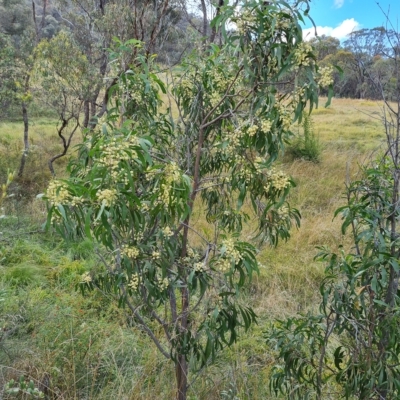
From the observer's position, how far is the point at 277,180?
1.56m

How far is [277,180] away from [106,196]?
0.71 meters

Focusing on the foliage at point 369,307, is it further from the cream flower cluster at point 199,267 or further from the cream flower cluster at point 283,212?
the cream flower cluster at point 199,267

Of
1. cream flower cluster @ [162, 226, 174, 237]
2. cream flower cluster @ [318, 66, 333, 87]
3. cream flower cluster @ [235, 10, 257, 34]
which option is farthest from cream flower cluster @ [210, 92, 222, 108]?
cream flower cluster @ [162, 226, 174, 237]

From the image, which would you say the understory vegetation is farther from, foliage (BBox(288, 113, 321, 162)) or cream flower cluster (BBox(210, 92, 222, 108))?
foliage (BBox(288, 113, 321, 162))

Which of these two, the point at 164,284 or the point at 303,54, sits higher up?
the point at 303,54

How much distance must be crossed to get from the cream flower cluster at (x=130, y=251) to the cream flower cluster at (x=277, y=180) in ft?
1.96

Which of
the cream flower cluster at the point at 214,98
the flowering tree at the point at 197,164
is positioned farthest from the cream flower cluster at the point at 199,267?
the cream flower cluster at the point at 214,98

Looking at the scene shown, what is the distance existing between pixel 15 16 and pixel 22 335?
45.9 feet

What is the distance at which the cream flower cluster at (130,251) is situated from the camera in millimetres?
1608

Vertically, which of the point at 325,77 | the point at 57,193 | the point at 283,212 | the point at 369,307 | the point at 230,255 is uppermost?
the point at 325,77

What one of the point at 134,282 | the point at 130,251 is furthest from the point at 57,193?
the point at 134,282

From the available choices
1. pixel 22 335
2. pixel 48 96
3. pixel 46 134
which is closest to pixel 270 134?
pixel 22 335

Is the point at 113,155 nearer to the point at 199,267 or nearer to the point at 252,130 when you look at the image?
the point at 252,130

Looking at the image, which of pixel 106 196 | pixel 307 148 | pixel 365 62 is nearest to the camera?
pixel 106 196
